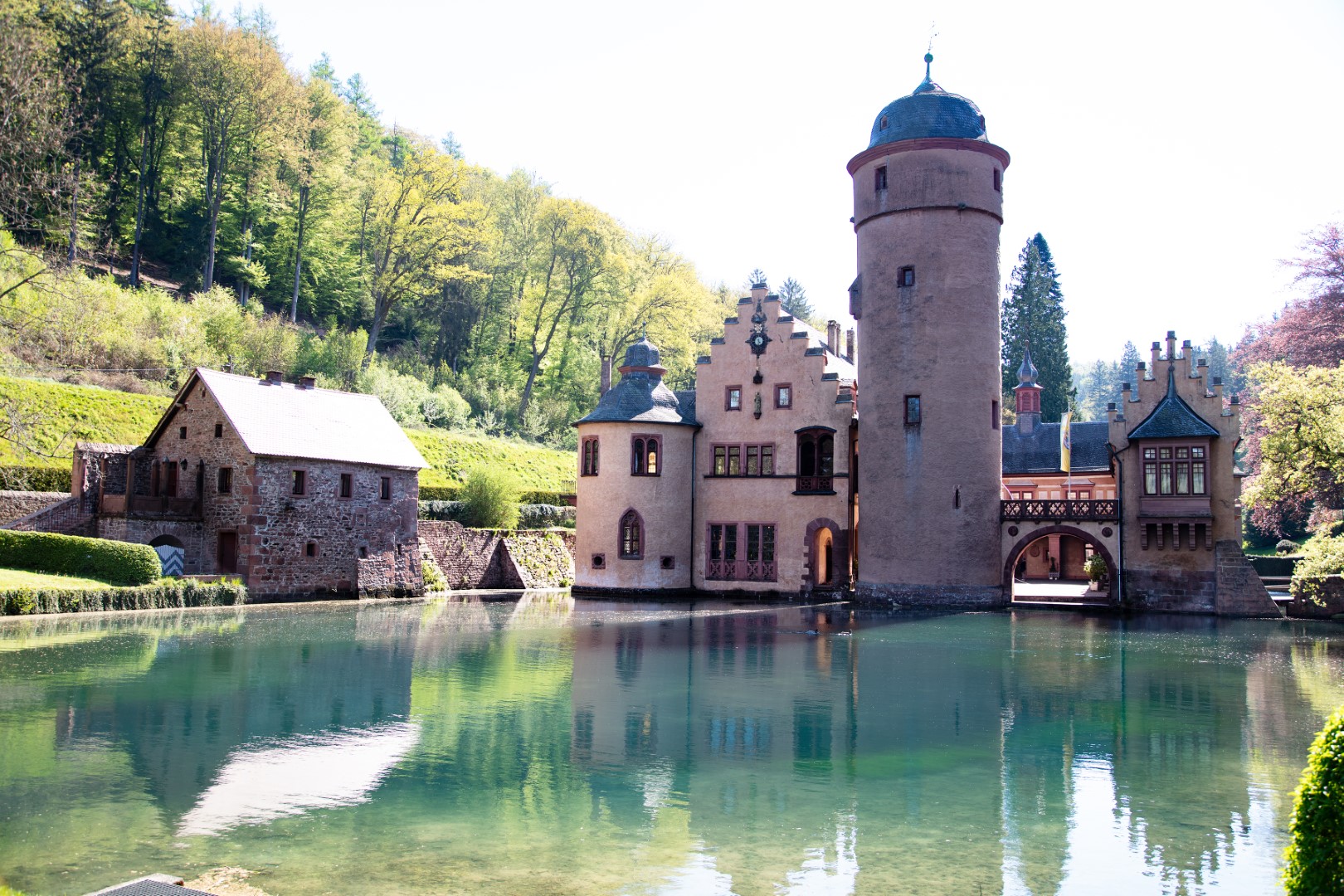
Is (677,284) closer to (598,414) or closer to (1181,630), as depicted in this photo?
(598,414)

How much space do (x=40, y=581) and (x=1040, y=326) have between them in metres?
58.1

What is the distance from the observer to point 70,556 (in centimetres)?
2775

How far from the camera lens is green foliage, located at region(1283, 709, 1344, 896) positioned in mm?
5840

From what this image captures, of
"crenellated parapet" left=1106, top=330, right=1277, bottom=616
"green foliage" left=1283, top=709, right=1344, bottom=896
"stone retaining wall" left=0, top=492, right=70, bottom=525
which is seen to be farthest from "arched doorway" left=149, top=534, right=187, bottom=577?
"green foliage" left=1283, top=709, right=1344, bottom=896

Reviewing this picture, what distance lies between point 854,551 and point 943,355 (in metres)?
8.00

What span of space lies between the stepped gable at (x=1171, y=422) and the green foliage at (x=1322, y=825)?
30.6 meters

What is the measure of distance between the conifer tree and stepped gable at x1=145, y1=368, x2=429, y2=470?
4269cm

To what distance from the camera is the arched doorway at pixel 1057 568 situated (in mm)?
34875

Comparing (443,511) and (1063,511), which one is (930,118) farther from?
(443,511)

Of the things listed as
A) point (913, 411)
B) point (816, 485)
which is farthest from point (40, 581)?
point (913, 411)

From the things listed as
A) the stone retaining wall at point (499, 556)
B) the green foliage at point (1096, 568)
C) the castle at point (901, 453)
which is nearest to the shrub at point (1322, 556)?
the castle at point (901, 453)

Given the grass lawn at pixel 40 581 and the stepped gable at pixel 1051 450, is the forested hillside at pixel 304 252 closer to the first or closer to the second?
the grass lawn at pixel 40 581

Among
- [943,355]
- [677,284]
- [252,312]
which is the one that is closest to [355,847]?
[943,355]

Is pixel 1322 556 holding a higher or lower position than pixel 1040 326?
lower
